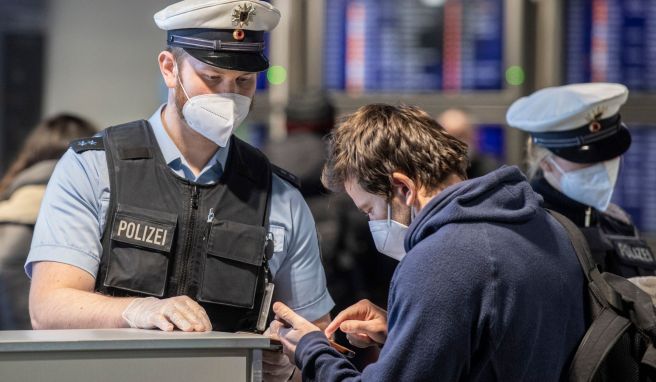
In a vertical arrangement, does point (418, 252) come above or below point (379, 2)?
below

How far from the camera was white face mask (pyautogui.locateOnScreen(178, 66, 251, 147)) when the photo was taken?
2.60m

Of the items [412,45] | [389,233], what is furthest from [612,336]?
[412,45]

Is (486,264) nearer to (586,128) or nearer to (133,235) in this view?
(133,235)

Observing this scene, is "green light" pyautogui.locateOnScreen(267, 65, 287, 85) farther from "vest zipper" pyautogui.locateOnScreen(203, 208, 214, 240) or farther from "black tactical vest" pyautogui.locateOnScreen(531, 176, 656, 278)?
"vest zipper" pyautogui.locateOnScreen(203, 208, 214, 240)

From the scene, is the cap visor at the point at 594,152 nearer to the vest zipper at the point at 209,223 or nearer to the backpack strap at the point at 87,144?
the vest zipper at the point at 209,223

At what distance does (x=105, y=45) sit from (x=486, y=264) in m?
3.77

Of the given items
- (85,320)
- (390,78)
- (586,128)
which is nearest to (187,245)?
(85,320)

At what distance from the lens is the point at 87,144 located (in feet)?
8.53

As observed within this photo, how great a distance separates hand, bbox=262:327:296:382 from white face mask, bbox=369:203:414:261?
31 cm

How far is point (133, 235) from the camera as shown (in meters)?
2.52

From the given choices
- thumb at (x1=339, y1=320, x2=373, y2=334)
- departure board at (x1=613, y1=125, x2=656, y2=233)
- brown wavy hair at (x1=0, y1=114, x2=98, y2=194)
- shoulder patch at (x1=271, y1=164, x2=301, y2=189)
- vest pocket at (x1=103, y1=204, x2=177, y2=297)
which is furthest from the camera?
departure board at (x1=613, y1=125, x2=656, y2=233)

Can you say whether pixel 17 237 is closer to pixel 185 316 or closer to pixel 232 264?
pixel 232 264

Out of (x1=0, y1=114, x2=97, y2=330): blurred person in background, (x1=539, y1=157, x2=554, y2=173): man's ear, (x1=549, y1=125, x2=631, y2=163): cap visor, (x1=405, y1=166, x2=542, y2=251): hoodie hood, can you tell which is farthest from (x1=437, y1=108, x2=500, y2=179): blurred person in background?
(x1=405, y1=166, x2=542, y2=251): hoodie hood

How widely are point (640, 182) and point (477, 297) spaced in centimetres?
333
